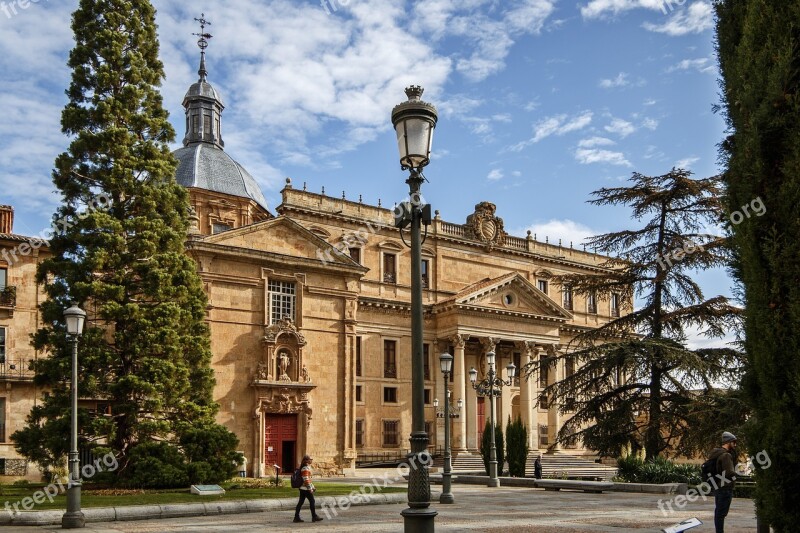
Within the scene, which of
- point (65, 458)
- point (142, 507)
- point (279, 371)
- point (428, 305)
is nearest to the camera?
point (142, 507)

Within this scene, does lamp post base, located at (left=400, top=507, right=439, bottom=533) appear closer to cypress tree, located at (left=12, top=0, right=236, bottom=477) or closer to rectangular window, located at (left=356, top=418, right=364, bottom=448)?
cypress tree, located at (left=12, top=0, right=236, bottom=477)

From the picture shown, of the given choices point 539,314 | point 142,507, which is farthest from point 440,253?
point 142,507

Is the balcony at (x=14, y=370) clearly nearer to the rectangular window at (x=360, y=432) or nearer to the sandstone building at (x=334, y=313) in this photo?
the sandstone building at (x=334, y=313)

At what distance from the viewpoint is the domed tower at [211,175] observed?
44.3m

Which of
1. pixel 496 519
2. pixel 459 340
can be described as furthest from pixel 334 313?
pixel 496 519

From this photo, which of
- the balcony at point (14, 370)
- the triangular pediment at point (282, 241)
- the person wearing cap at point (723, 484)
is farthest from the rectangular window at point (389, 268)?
the person wearing cap at point (723, 484)

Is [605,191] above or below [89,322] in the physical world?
above

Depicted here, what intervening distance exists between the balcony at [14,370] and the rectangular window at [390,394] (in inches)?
772

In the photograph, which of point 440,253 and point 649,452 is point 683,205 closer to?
point 649,452

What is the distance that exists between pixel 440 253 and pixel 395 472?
1569 cm

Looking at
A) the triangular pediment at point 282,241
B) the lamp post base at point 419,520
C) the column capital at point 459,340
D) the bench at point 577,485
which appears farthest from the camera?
the column capital at point 459,340

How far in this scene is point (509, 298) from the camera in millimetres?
49531

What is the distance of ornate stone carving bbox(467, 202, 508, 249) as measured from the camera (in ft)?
171

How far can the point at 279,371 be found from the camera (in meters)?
35.6
